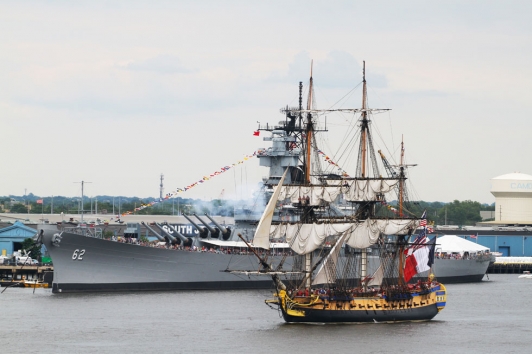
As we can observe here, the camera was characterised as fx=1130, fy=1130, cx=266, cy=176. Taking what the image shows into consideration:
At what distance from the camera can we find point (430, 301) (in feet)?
212

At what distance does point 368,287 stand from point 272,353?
16.6 metres

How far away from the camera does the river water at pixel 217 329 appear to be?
5238 centimetres

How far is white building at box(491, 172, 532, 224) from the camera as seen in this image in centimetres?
16400

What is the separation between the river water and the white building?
289ft

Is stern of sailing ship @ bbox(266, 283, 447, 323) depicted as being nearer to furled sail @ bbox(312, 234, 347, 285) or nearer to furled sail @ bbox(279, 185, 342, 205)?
furled sail @ bbox(312, 234, 347, 285)

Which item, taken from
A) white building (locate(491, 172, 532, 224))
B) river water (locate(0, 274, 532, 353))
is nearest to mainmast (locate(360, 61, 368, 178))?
river water (locate(0, 274, 532, 353))

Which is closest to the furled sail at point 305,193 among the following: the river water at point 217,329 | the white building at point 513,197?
the river water at point 217,329

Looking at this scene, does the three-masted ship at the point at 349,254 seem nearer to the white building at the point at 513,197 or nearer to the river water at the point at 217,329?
the river water at the point at 217,329

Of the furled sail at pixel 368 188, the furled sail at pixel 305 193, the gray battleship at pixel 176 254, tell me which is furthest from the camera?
the gray battleship at pixel 176 254

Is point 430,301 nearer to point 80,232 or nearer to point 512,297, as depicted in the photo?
point 512,297

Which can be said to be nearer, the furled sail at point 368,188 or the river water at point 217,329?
the river water at point 217,329

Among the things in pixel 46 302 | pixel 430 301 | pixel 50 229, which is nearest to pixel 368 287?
pixel 430 301

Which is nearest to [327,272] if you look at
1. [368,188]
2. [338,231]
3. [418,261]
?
[338,231]

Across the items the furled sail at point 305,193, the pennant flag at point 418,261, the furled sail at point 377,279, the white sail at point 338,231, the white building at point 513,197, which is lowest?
the furled sail at point 377,279
